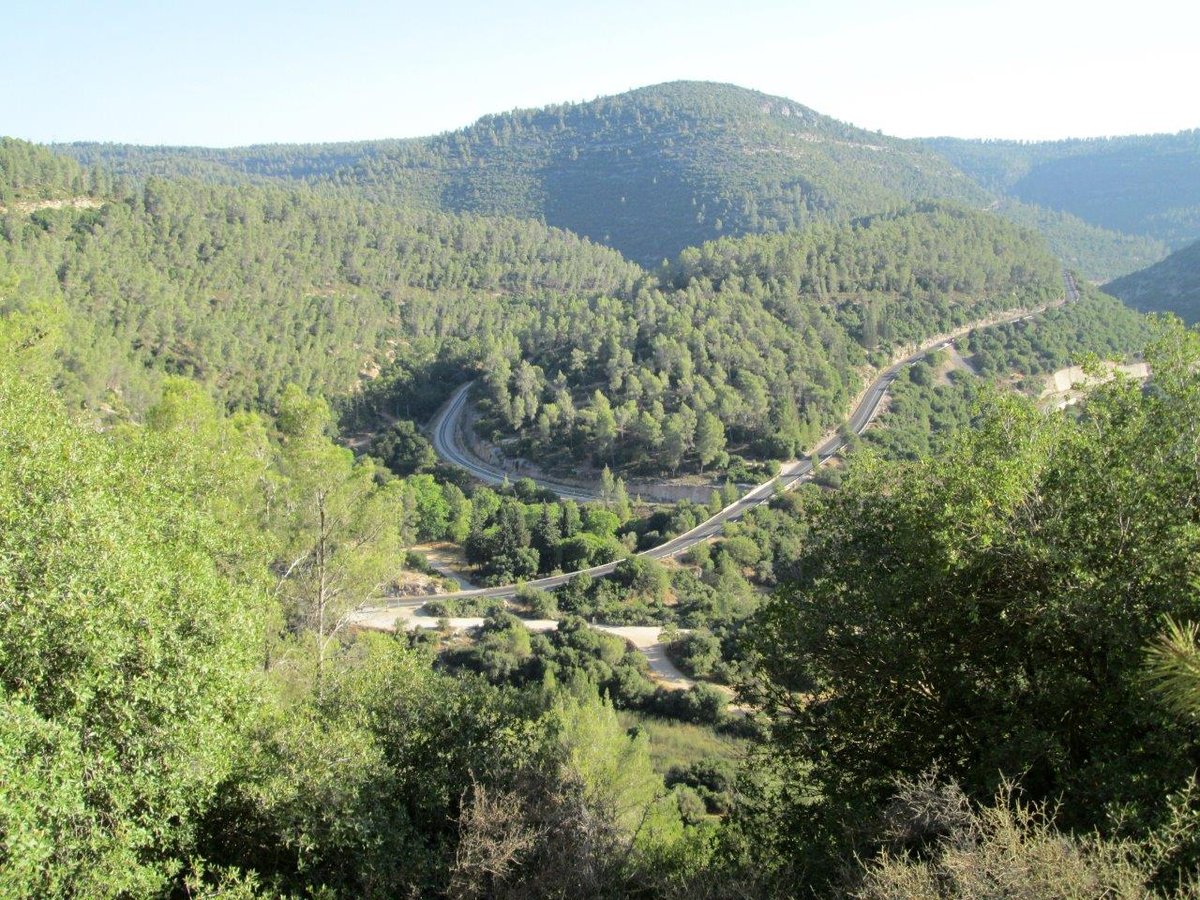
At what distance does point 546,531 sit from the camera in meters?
45.7

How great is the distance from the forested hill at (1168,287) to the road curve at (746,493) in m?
12.1

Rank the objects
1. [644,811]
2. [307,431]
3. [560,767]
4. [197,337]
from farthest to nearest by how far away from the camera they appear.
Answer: [197,337] < [307,431] < [644,811] < [560,767]

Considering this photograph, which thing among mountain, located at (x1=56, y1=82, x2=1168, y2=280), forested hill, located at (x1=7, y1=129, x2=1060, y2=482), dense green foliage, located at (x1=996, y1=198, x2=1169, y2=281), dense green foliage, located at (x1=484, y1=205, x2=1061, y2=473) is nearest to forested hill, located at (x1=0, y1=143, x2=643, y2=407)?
forested hill, located at (x1=7, y1=129, x2=1060, y2=482)

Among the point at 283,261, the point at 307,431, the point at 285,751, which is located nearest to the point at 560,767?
the point at 285,751

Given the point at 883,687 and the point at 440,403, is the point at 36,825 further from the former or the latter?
the point at 440,403

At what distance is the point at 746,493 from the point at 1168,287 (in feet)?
229

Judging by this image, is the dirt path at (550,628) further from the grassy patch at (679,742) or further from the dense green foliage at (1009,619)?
the dense green foliage at (1009,619)

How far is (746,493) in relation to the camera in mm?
51969

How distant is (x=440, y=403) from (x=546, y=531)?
32.6 m

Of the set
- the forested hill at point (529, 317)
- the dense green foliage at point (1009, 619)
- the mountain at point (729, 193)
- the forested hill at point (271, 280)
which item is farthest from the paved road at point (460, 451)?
the mountain at point (729, 193)

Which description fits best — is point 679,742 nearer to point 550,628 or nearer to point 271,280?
point 550,628

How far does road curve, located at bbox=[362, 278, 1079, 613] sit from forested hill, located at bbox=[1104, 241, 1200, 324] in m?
12.1

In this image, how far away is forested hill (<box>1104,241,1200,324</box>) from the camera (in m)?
83.9

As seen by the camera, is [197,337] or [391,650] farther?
[197,337]
